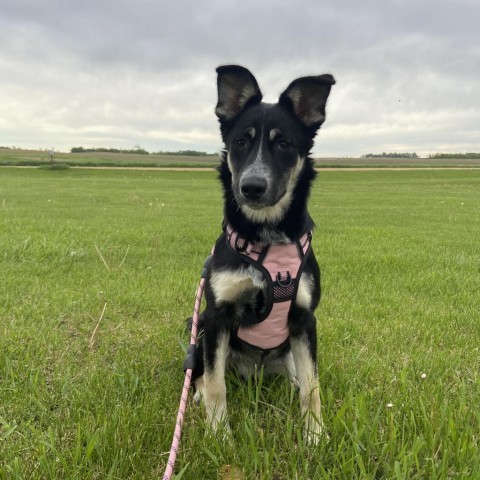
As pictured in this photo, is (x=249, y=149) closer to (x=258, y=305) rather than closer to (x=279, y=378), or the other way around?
(x=258, y=305)

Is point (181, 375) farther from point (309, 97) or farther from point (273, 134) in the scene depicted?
point (309, 97)

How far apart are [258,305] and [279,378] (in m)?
0.77

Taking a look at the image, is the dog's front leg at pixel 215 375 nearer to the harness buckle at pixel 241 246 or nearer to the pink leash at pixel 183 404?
the pink leash at pixel 183 404

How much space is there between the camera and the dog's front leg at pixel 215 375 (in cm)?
270

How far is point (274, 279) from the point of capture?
277 cm

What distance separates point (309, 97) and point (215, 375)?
2.12 metres

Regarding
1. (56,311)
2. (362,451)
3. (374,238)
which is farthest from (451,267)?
(56,311)

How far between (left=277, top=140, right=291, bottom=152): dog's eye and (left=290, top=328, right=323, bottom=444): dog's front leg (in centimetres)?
132

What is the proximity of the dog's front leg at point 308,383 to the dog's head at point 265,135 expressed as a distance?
87cm

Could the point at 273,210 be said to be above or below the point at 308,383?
above

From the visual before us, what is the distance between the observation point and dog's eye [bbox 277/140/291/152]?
10.1 ft

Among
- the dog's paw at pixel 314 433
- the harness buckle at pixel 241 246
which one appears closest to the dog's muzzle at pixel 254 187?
the harness buckle at pixel 241 246

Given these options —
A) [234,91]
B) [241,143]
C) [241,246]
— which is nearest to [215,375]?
[241,246]

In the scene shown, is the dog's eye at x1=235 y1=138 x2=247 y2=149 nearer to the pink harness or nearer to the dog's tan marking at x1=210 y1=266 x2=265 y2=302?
the pink harness
